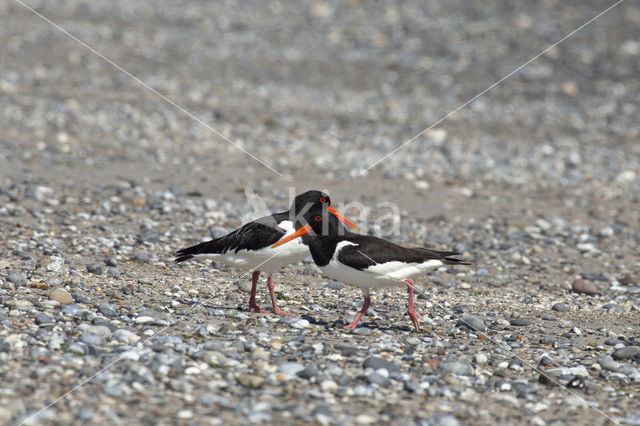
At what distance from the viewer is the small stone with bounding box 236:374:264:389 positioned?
20.3 feet

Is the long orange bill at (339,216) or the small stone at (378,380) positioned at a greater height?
the long orange bill at (339,216)

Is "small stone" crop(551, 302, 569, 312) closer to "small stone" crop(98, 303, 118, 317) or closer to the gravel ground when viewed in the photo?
the gravel ground

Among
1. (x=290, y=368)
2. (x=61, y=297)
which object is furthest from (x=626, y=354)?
(x=61, y=297)

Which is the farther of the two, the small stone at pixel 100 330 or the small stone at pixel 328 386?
the small stone at pixel 100 330

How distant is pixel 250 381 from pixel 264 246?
2091 mm

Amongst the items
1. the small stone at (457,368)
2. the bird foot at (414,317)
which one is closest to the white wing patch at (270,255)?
the bird foot at (414,317)

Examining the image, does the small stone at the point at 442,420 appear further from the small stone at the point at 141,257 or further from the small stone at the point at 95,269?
the small stone at the point at 141,257

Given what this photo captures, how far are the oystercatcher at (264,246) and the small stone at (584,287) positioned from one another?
437cm

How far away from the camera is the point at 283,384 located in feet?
20.6

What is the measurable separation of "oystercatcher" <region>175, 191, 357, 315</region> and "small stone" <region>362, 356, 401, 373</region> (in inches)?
68.2

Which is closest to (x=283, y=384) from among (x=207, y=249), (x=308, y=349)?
(x=308, y=349)

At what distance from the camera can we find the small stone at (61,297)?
7.83m

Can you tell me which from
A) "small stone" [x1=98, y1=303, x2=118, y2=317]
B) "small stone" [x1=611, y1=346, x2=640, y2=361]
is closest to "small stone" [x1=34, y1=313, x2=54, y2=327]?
"small stone" [x1=98, y1=303, x2=118, y2=317]

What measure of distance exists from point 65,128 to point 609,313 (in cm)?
1352
